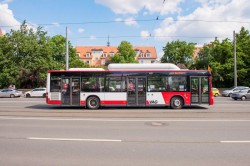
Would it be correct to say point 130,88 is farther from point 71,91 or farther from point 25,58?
point 25,58

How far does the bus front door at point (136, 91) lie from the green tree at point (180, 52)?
5747 cm

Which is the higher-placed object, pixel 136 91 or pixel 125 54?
pixel 125 54

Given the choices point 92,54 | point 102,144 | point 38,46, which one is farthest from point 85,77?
point 92,54

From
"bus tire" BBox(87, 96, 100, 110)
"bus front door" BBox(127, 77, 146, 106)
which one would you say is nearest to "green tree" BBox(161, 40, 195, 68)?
"bus front door" BBox(127, 77, 146, 106)

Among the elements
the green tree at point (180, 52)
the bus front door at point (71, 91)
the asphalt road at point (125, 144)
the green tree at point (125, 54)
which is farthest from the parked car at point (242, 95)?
the green tree at point (125, 54)

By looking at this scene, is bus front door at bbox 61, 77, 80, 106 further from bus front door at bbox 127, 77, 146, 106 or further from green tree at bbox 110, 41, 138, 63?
green tree at bbox 110, 41, 138, 63

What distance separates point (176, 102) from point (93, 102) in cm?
520

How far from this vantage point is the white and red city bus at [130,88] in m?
17.3

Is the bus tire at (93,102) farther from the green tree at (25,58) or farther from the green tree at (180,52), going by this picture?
the green tree at (180,52)

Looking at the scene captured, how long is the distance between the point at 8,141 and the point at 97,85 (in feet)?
33.5

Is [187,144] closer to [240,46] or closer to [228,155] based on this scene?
[228,155]

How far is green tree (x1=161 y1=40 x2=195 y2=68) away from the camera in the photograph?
73312 millimetres

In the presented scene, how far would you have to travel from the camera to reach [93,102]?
57.3ft

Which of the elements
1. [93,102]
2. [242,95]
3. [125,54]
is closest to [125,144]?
[93,102]
